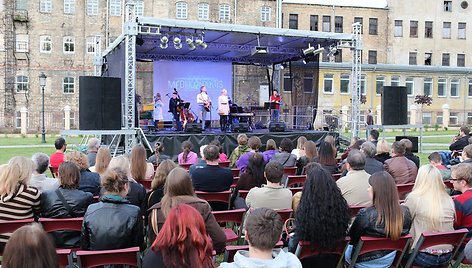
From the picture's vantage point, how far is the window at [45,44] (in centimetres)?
3703

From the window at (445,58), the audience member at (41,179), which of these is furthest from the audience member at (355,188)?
the window at (445,58)

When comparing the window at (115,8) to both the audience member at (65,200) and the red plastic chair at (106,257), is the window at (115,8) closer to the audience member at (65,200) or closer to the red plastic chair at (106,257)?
the audience member at (65,200)

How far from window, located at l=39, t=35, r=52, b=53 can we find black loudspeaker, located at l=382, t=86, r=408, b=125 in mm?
27593

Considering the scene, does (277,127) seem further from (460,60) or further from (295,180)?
(460,60)

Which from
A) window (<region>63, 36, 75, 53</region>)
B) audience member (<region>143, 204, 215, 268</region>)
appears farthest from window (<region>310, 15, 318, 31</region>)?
audience member (<region>143, 204, 215, 268</region>)

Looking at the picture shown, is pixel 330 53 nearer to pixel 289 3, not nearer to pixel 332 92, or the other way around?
pixel 332 92

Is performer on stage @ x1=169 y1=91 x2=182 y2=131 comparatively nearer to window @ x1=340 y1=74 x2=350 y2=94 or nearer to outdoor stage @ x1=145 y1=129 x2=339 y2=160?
outdoor stage @ x1=145 y1=129 x2=339 y2=160

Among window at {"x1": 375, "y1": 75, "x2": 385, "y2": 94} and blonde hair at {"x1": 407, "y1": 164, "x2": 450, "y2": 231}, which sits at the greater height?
window at {"x1": 375, "y1": 75, "x2": 385, "y2": 94}

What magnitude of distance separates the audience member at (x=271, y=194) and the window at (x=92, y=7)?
35.8 metres

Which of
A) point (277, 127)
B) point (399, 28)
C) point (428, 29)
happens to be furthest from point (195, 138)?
point (428, 29)

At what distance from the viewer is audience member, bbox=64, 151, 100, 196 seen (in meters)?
5.76

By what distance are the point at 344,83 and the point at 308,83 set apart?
23.1m

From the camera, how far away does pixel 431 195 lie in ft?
14.6

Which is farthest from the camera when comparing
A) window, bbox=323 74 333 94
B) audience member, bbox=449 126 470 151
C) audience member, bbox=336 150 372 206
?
window, bbox=323 74 333 94
